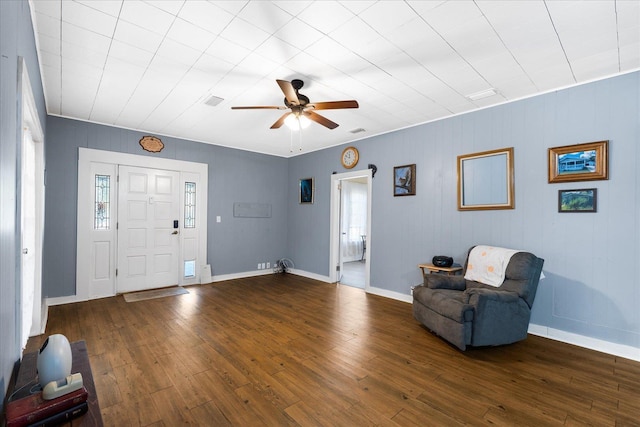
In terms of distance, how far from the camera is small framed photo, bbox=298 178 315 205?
6324 mm

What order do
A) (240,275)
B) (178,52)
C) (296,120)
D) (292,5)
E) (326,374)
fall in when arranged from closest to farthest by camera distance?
1. (292,5)
2. (326,374)
3. (178,52)
4. (296,120)
5. (240,275)

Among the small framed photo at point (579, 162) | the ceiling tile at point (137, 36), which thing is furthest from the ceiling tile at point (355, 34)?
the small framed photo at point (579, 162)

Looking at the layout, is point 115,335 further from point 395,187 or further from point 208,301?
point 395,187

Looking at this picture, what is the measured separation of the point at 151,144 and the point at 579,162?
20.0 ft

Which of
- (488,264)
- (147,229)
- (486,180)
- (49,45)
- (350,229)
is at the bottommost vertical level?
(488,264)

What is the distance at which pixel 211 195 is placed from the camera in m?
5.76

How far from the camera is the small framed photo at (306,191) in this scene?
6324 millimetres

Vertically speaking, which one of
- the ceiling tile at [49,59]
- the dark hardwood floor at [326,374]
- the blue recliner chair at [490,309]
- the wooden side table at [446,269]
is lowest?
the dark hardwood floor at [326,374]

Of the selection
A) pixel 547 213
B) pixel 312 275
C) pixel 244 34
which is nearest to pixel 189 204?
pixel 312 275

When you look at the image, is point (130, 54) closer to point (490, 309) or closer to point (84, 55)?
point (84, 55)

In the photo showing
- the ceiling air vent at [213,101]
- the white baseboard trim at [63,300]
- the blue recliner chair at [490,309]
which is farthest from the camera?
the white baseboard trim at [63,300]

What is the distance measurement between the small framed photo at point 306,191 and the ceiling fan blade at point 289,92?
3.39m

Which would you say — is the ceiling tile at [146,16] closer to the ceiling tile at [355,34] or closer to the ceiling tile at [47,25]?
the ceiling tile at [47,25]

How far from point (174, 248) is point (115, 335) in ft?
7.49
